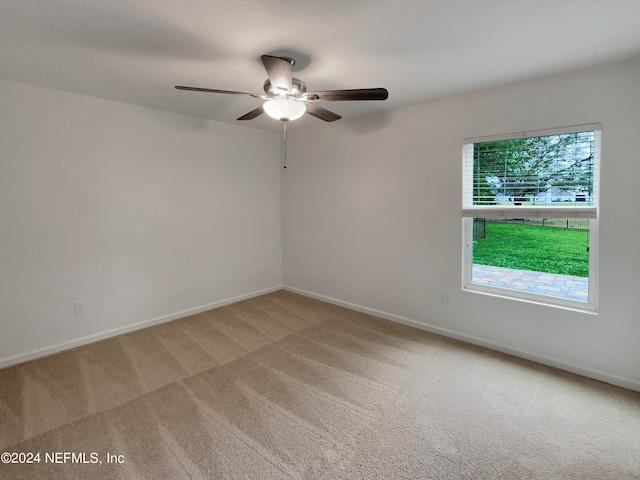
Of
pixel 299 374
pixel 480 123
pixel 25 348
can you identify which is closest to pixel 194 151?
pixel 25 348

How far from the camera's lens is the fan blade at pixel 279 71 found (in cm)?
175

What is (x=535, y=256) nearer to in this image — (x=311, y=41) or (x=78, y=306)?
(x=311, y=41)

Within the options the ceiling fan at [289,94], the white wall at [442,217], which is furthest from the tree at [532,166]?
the ceiling fan at [289,94]

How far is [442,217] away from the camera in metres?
3.17

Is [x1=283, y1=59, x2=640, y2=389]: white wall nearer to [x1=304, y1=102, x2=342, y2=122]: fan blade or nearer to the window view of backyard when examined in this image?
the window view of backyard

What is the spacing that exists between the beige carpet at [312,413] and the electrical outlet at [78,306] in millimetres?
363

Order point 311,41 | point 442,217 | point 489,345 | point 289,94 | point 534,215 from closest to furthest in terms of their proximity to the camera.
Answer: point 311,41 < point 289,94 < point 534,215 < point 489,345 < point 442,217

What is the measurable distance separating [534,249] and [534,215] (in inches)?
13.0

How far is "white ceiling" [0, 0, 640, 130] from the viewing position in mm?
1642

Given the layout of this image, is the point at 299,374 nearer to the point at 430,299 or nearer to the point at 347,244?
the point at 430,299

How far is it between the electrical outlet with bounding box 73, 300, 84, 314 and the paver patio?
3782 mm

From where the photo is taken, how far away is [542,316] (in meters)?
2.66

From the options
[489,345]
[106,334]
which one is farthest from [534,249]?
[106,334]

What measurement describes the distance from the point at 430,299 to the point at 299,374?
1.60 metres
